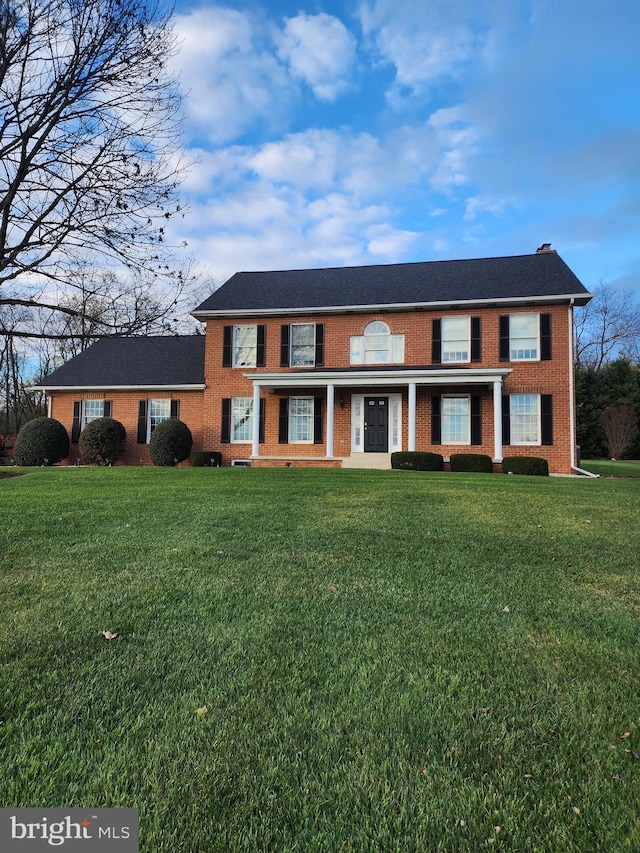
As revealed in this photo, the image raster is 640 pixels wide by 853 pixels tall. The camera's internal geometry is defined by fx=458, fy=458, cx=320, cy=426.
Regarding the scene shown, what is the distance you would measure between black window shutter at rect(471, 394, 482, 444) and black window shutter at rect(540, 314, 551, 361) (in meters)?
2.64

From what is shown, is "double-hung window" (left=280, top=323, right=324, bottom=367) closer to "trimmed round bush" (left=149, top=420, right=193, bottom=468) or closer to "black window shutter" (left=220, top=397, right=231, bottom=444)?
"black window shutter" (left=220, top=397, right=231, bottom=444)

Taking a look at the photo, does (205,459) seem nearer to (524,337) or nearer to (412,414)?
(412,414)

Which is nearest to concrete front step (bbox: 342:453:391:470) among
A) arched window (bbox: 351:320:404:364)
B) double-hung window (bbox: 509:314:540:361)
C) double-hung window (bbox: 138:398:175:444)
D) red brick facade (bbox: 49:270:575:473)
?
red brick facade (bbox: 49:270:575:473)

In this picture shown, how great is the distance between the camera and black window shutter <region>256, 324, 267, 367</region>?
709 inches

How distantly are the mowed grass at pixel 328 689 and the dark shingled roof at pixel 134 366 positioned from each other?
47.8 ft

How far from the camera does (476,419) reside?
16375 millimetres

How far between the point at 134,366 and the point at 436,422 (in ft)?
43.2

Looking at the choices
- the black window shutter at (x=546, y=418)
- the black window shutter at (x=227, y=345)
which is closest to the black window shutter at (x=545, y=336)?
the black window shutter at (x=546, y=418)

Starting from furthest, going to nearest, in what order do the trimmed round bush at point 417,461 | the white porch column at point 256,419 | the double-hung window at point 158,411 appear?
the double-hung window at point 158,411 → the white porch column at point 256,419 → the trimmed round bush at point 417,461

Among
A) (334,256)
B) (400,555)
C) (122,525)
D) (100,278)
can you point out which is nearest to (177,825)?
(400,555)

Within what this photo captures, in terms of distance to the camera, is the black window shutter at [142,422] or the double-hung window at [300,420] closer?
the double-hung window at [300,420]

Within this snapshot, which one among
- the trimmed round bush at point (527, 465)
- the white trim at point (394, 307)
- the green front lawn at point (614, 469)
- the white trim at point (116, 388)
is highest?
the white trim at point (394, 307)

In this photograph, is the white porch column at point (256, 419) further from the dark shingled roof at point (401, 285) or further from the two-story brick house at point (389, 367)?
the dark shingled roof at point (401, 285)

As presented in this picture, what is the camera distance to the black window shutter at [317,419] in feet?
57.2
